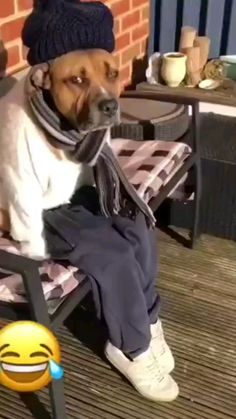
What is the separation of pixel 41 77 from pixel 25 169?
0.23 meters

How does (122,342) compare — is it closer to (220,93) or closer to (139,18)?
(220,93)

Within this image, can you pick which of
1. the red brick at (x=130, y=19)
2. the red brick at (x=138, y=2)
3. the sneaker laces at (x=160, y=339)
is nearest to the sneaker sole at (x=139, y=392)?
the sneaker laces at (x=160, y=339)

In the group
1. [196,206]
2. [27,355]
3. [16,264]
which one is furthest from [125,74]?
[27,355]

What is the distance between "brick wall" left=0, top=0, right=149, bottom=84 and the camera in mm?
2180

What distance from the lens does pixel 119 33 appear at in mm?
2900

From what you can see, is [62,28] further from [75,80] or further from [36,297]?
[36,297]

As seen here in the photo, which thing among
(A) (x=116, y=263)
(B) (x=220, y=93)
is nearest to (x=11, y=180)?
(A) (x=116, y=263)

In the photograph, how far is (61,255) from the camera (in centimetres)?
173

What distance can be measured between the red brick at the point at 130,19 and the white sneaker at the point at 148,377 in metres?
1.54

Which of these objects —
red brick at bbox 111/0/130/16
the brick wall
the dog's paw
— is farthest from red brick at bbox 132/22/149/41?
the dog's paw

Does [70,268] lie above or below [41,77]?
below

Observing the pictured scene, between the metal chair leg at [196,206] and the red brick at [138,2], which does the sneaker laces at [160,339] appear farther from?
the red brick at [138,2]

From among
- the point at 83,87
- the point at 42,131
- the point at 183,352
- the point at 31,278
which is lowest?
the point at 183,352

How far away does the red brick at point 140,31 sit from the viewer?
3.04m
